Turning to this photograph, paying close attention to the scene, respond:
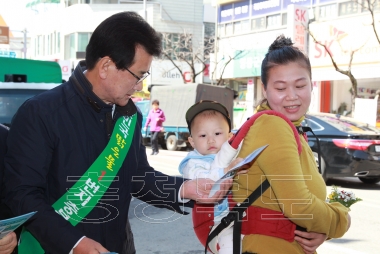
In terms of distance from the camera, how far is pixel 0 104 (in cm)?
745

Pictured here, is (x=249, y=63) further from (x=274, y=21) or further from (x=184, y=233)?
(x=184, y=233)

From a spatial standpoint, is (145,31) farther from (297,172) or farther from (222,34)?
(222,34)

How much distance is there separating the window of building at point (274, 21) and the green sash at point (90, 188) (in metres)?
25.0

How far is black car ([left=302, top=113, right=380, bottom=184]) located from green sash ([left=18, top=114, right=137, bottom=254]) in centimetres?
768

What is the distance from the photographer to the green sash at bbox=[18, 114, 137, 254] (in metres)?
2.35

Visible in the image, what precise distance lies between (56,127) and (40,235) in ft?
1.54

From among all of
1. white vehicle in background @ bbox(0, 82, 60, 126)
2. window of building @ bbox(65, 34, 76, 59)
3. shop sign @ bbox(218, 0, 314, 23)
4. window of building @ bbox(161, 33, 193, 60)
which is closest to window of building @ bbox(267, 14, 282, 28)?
shop sign @ bbox(218, 0, 314, 23)

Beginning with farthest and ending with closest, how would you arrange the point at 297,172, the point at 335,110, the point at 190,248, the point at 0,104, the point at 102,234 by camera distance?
the point at 335,110 < the point at 0,104 < the point at 190,248 < the point at 102,234 < the point at 297,172

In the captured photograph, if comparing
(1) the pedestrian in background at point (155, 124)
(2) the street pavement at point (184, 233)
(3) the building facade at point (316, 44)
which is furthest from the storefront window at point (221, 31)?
(2) the street pavement at point (184, 233)

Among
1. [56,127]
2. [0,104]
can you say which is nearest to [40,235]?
[56,127]

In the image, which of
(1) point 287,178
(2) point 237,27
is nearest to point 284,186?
(1) point 287,178

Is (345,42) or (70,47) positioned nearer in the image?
(345,42)

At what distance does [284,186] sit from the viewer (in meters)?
2.01

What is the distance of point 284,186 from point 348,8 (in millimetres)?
22643
